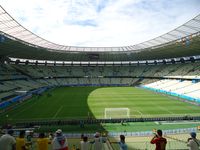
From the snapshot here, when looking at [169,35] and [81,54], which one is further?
[81,54]

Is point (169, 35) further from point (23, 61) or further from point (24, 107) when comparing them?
point (23, 61)

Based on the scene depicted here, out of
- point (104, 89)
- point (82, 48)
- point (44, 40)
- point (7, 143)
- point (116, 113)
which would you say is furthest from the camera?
point (82, 48)

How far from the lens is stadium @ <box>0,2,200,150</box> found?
26458 mm

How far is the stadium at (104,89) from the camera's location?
26.5 m

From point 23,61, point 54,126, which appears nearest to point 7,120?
point 54,126

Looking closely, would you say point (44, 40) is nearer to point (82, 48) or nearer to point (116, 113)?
point (82, 48)

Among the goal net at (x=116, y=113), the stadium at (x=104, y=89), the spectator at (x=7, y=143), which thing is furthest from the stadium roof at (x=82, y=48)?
the spectator at (x=7, y=143)

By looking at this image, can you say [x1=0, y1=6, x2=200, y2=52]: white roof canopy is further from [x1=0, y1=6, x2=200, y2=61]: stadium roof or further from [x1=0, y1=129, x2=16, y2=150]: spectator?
[x1=0, y1=129, x2=16, y2=150]: spectator

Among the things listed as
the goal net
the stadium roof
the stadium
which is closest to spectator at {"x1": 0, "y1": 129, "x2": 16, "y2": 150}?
the stadium

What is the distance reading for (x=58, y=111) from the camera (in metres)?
37.0

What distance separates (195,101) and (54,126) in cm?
2671

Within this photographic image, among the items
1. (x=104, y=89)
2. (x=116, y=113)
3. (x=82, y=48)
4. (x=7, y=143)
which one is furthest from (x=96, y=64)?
(x=7, y=143)

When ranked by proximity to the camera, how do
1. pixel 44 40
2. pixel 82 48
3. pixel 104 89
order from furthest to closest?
1. pixel 82 48
2. pixel 104 89
3. pixel 44 40

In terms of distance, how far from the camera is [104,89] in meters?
71.1
